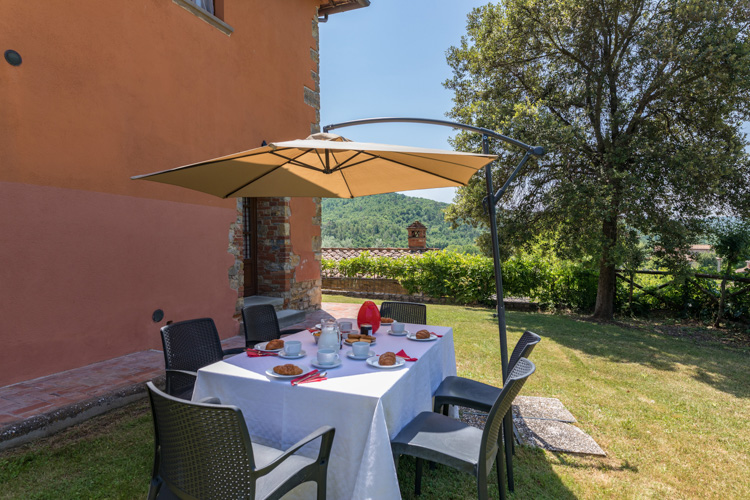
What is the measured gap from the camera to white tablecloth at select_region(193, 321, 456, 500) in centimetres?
180

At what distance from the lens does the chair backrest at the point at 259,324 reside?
3.51 metres

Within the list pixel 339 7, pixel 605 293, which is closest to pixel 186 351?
pixel 339 7

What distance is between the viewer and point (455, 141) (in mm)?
9133

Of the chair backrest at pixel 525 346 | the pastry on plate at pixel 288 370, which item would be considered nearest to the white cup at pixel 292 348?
the pastry on plate at pixel 288 370

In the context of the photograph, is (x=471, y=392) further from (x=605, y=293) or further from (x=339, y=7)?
(x=339, y=7)

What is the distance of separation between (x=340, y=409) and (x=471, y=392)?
3.88 feet

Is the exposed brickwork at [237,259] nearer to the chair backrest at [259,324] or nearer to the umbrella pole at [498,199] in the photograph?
the chair backrest at [259,324]

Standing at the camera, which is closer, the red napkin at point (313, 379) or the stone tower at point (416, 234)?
the red napkin at point (313, 379)

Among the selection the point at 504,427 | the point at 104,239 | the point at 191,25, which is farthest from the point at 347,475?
the point at 191,25

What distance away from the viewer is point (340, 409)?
74.5 inches

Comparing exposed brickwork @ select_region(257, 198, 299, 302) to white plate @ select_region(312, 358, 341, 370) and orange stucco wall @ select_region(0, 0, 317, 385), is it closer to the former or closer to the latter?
orange stucco wall @ select_region(0, 0, 317, 385)

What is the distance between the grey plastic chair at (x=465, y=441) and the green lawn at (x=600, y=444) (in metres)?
0.48

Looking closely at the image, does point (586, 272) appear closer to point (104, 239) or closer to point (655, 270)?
point (655, 270)

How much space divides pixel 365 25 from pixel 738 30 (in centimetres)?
674
